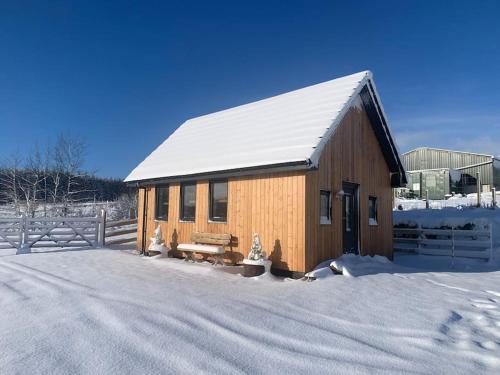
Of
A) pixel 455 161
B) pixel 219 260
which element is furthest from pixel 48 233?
pixel 455 161

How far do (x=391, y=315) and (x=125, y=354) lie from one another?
12.6 feet

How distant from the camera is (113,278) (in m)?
8.30

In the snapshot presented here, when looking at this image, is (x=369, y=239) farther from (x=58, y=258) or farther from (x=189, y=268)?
(x=58, y=258)

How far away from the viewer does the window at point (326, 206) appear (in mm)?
9695

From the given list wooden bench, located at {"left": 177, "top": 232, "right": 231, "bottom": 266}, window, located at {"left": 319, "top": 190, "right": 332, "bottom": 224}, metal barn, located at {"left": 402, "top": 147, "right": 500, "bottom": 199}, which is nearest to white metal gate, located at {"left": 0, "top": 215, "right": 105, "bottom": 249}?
wooden bench, located at {"left": 177, "top": 232, "right": 231, "bottom": 266}

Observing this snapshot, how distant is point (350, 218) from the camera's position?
11.1 metres

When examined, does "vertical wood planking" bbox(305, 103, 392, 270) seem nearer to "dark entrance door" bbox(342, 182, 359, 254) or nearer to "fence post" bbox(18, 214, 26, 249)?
"dark entrance door" bbox(342, 182, 359, 254)

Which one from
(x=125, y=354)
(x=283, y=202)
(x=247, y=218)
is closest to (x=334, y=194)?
(x=283, y=202)

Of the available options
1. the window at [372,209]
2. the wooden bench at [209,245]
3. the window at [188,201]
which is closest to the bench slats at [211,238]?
the wooden bench at [209,245]

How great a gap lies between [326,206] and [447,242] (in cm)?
531

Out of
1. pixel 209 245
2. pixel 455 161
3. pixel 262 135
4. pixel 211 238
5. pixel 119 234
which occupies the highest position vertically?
pixel 455 161

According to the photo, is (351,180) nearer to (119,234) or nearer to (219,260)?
(219,260)

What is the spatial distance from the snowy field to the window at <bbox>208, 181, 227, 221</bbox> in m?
2.56

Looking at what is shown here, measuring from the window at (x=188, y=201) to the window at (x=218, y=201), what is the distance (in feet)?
3.00
